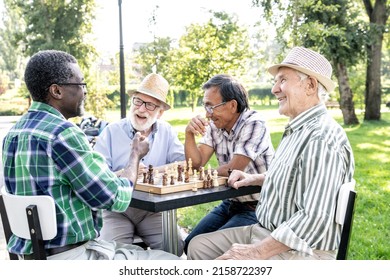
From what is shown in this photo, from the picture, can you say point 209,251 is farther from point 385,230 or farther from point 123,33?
point 123,33

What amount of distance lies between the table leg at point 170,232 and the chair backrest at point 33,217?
1.14 meters

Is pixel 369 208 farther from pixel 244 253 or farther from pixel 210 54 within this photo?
pixel 210 54

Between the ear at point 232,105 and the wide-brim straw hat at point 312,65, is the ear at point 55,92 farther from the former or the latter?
the ear at point 232,105

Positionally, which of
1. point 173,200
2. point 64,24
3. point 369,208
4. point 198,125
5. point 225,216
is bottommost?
point 369,208

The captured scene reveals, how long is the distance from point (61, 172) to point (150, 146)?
171 centimetres

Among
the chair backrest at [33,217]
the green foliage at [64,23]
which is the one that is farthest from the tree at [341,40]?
the chair backrest at [33,217]

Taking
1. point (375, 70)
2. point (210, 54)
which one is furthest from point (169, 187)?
point (375, 70)

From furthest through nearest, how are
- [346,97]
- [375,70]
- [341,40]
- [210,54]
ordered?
[375,70], [346,97], [210,54], [341,40]

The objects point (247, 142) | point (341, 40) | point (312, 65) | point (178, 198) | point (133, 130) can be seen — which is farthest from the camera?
point (341, 40)

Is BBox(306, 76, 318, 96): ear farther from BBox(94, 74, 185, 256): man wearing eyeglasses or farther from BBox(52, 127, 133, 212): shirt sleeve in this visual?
BBox(94, 74, 185, 256): man wearing eyeglasses

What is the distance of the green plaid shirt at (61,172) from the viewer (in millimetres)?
2246

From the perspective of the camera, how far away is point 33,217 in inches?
87.5

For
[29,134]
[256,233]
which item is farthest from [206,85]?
[29,134]

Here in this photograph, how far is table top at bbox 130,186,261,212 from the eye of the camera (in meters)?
2.73
